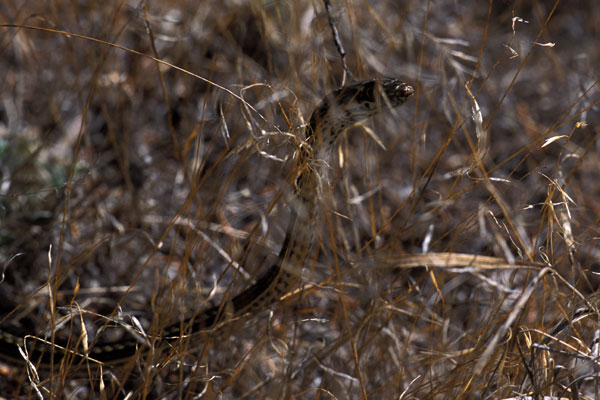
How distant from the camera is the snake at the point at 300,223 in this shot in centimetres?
154

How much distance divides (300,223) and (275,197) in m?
0.19

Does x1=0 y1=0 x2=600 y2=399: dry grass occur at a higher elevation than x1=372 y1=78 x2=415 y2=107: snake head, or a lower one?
lower

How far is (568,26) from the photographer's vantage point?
3.98m

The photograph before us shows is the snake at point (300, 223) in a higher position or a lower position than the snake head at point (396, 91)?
lower

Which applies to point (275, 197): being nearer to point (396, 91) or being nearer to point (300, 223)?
point (300, 223)

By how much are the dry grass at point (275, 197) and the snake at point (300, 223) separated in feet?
0.18

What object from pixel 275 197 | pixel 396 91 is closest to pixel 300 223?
pixel 275 197

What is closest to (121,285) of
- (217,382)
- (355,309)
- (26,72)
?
(217,382)

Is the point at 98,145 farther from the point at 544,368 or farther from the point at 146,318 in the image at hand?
the point at 544,368

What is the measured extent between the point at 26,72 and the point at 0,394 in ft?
5.58

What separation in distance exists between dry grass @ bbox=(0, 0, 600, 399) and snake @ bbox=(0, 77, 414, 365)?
0.05 metres

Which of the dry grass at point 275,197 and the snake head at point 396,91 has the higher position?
the snake head at point 396,91

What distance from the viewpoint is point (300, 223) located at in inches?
66.0

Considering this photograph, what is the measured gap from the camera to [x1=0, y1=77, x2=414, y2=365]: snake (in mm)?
1545
